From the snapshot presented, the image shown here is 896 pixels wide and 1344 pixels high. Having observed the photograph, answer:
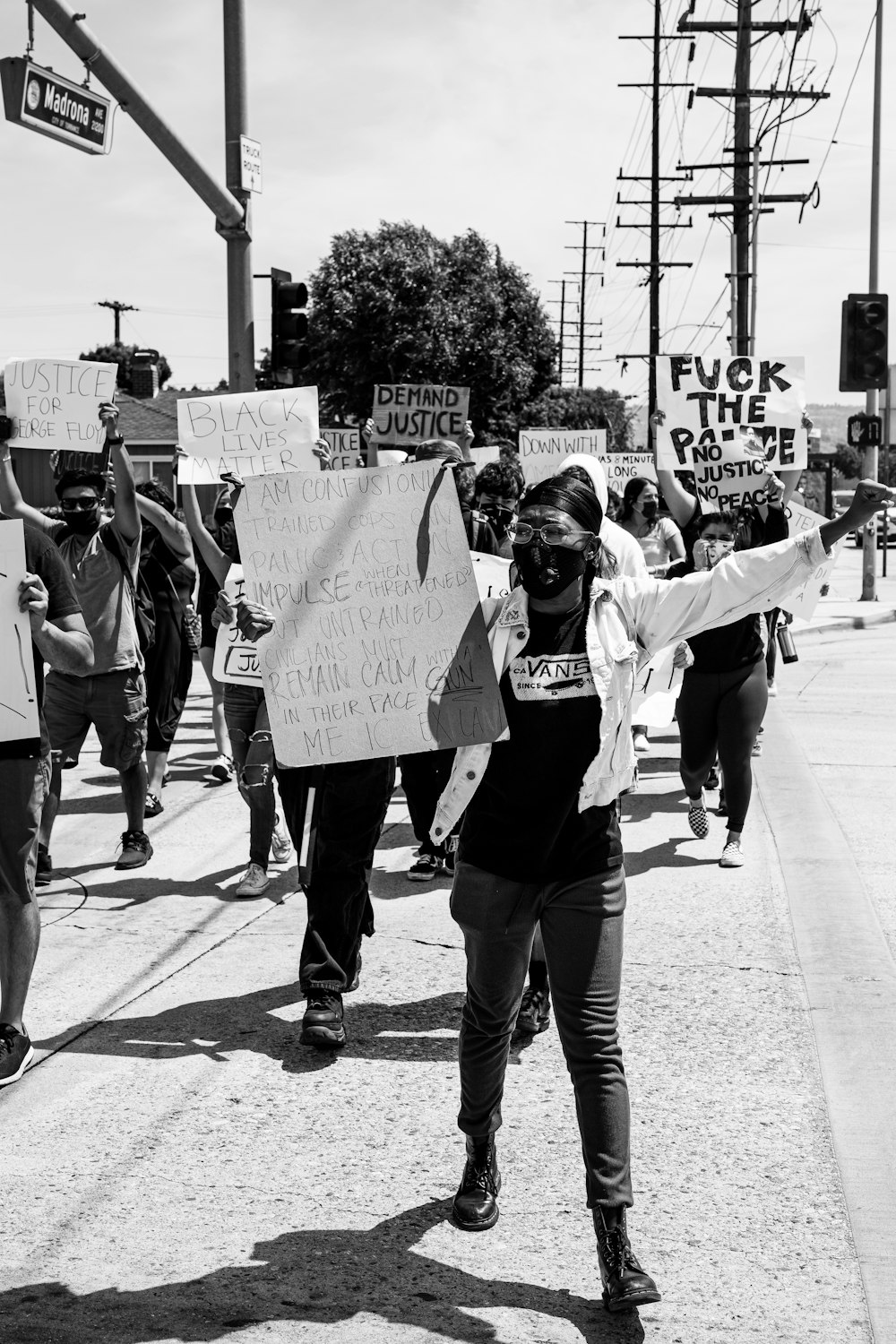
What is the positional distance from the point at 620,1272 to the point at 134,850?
15.6ft

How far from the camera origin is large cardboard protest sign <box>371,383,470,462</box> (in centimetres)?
1354

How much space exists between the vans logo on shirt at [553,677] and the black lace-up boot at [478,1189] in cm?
110

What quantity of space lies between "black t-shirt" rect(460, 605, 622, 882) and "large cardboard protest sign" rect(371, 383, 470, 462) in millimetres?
9966

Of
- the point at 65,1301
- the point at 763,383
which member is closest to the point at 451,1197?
the point at 65,1301

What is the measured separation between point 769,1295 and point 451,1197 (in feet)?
2.84

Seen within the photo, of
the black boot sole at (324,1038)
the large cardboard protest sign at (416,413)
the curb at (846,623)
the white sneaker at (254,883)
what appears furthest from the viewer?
the curb at (846,623)

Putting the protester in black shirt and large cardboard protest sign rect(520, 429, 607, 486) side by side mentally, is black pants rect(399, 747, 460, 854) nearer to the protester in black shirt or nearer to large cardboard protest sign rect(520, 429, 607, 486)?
the protester in black shirt

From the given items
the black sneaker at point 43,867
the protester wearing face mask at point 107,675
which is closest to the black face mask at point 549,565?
the protester wearing face mask at point 107,675

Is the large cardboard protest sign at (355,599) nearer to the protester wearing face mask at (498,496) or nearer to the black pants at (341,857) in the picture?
the black pants at (341,857)

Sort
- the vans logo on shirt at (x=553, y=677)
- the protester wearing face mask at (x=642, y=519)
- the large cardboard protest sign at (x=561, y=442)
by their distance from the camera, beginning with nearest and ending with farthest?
the vans logo on shirt at (x=553, y=677), the protester wearing face mask at (x=642, y=519), the large cardboard protest sign at (x=561, y=442)

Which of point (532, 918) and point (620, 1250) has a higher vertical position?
point (532, 918)

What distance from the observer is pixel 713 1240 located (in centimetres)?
357

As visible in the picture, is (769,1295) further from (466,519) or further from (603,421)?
(603,421)

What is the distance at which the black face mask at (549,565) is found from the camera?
3584 mm
